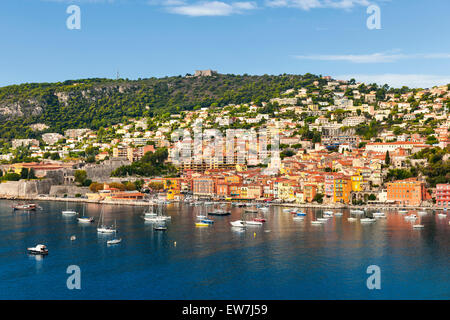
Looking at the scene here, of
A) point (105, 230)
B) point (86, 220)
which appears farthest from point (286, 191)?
point (105, 230)

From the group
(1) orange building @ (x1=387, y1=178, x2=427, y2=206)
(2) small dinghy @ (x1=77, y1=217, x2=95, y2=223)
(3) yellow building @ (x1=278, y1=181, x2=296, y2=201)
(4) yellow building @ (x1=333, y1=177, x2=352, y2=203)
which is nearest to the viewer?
(2) small dinghy @ (x1=77, y1=217, x2=95, y2=223)

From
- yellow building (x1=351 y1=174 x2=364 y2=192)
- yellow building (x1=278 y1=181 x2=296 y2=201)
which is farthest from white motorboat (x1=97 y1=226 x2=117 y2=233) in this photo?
yellow building (x1=351 y1=174 x2=364 y2=192)

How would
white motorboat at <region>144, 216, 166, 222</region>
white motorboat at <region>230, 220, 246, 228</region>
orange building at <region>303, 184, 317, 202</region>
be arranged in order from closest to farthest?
1. white motorboat at <region>230, 220, 246, 228</region>
2. white motorboat at <region>144, 216, 166, 222</region>
3. orange building at <region>303, 184, 317, 202</region>

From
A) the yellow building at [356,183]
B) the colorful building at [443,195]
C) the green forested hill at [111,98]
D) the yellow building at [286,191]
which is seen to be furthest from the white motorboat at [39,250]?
the green forested hill at [111,98]

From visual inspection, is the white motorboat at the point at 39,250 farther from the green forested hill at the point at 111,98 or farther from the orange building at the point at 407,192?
the green forested hill at the point at 111,98

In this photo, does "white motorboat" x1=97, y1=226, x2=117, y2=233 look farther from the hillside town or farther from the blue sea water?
the hillside town
